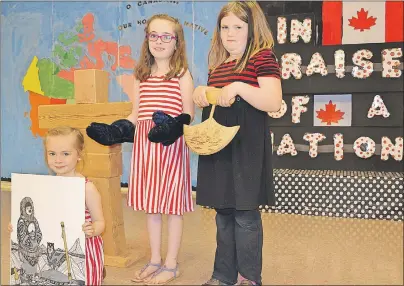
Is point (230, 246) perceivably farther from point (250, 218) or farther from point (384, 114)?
point (384, 114)

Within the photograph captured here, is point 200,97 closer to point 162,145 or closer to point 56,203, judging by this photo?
point 162,145

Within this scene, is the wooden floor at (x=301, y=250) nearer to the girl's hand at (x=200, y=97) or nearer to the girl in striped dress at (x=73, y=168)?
the girl in striped dress at (x=73, y=168)

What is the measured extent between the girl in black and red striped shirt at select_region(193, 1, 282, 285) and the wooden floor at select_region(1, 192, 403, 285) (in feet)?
0.66

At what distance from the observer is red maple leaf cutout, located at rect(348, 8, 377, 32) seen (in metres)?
2.34

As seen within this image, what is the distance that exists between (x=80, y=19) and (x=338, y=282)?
115 centimetres

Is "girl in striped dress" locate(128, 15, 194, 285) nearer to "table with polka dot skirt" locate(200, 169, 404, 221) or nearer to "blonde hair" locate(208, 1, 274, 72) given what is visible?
"blonde hair" locate(208, 1, 274, 72)

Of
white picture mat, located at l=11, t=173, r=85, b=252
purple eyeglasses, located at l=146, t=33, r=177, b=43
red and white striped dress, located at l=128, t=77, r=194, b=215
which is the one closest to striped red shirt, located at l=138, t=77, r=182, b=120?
red and white striped dress, located at l=128, t=77, r=194, b=215

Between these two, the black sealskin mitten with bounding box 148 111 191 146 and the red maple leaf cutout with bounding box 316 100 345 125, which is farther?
the red maple leaf cutout with bounding box 316 100 345 125

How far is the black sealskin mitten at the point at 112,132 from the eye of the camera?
1.29 metres

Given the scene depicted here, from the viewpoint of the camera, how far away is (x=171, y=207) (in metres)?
1.31

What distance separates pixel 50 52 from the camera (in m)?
1.51

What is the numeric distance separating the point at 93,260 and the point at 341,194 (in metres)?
1.41

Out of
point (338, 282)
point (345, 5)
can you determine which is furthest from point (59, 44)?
point (345, 5)

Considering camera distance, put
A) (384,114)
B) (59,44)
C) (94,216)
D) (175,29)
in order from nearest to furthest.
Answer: (94,216) < (175,29) < (59,44) < (384,114)
